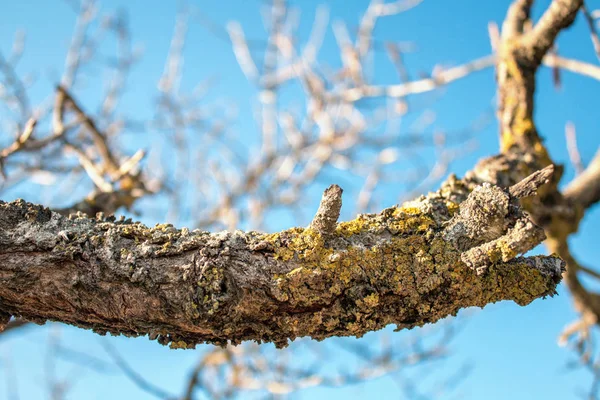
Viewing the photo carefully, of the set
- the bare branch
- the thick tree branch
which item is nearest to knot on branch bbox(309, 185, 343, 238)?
the bare branch

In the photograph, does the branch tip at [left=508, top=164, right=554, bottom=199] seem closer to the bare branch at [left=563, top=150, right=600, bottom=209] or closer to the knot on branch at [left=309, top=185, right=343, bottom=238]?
the knot on branch at [left=309, top=185, right=343, bottom=238]

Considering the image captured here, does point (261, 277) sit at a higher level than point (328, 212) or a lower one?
lower

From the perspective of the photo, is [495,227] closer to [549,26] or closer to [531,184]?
[531,184]

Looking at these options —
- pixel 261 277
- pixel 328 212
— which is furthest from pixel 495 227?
pixel 261 277

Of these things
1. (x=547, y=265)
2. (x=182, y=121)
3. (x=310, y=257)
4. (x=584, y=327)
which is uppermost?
(x=182, y=121)

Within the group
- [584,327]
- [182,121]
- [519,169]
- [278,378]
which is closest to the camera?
[519,169]

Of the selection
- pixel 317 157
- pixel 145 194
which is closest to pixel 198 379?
pixel 145 194

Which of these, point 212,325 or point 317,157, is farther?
point 317,157

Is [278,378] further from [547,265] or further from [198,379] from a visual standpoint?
[547,265]
